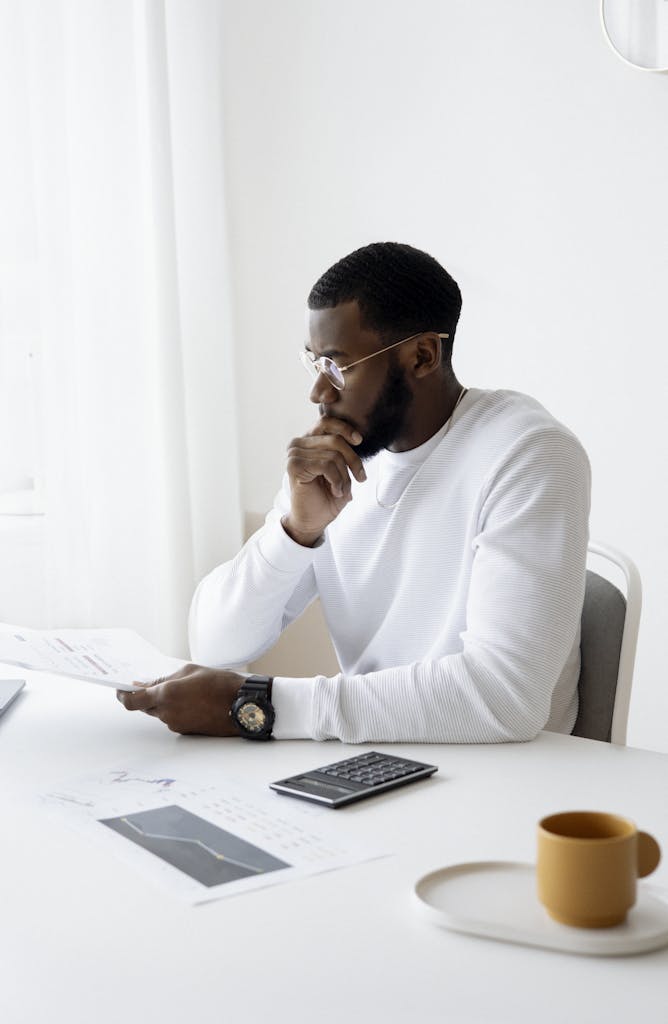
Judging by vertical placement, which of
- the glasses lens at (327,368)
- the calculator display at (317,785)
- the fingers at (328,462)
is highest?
the glasses lens at (327,368)

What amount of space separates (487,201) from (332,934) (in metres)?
2.15

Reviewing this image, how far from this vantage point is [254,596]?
6.00ft

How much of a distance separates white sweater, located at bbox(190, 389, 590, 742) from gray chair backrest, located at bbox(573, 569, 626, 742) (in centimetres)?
2

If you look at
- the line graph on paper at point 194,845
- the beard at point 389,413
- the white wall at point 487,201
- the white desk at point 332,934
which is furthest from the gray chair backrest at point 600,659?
the white wall at point 487,201

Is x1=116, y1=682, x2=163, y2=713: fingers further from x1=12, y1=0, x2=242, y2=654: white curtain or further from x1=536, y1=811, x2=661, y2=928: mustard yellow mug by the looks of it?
x1=12, y1=0, x2=242, y2=654: white curtain

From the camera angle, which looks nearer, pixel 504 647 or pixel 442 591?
pixel 504 647

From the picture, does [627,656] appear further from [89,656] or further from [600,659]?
[89,656]

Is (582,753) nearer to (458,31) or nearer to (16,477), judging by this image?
(16,477)

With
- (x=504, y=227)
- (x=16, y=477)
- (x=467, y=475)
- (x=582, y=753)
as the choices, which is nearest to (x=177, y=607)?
(x=16, y=477)

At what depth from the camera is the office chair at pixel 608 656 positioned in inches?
61.0

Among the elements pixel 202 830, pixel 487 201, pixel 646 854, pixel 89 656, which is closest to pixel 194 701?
pixel 89 656

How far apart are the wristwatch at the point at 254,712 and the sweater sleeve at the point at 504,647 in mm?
14

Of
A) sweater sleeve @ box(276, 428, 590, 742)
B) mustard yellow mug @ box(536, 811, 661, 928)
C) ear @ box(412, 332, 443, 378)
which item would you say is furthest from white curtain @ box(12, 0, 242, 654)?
mustard yellow mug @ box(536, 811, 661, 928)

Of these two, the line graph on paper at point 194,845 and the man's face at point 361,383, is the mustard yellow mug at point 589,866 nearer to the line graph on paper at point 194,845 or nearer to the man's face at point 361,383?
the line graph on paper at point 194,845
